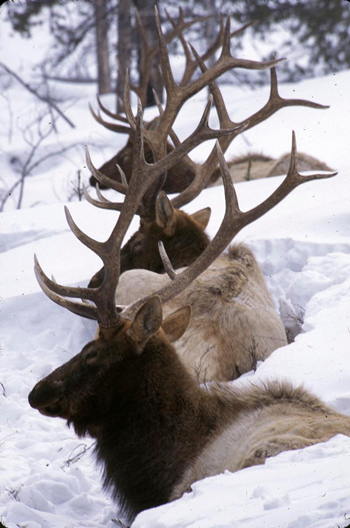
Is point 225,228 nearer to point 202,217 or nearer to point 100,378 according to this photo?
point 100,378

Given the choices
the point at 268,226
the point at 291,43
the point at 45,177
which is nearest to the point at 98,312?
the point at 268,226

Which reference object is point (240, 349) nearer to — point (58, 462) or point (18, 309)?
point (58, 462)

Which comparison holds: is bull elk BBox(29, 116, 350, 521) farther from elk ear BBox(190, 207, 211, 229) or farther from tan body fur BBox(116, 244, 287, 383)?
elk ear BBox(190, 207, 211, 229)

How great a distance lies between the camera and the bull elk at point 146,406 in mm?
3293

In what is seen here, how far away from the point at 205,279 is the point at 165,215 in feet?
3.64

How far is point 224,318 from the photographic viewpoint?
4625 millimetres

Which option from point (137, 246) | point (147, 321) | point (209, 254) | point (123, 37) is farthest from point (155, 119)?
point (147, 321)

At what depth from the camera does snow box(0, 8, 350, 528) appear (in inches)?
95.5

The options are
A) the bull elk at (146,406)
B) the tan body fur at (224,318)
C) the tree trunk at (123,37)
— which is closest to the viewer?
the bull elk at (146,406)

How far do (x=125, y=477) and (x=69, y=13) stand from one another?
5383 mm

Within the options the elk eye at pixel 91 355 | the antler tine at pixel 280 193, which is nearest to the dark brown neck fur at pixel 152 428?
the elk eye at pixel 91 355

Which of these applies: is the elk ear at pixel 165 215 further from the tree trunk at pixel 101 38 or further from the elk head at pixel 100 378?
the tree trunk at pixel 101 38

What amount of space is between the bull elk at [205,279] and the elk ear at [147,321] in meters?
0.78

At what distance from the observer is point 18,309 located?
5895 mm
